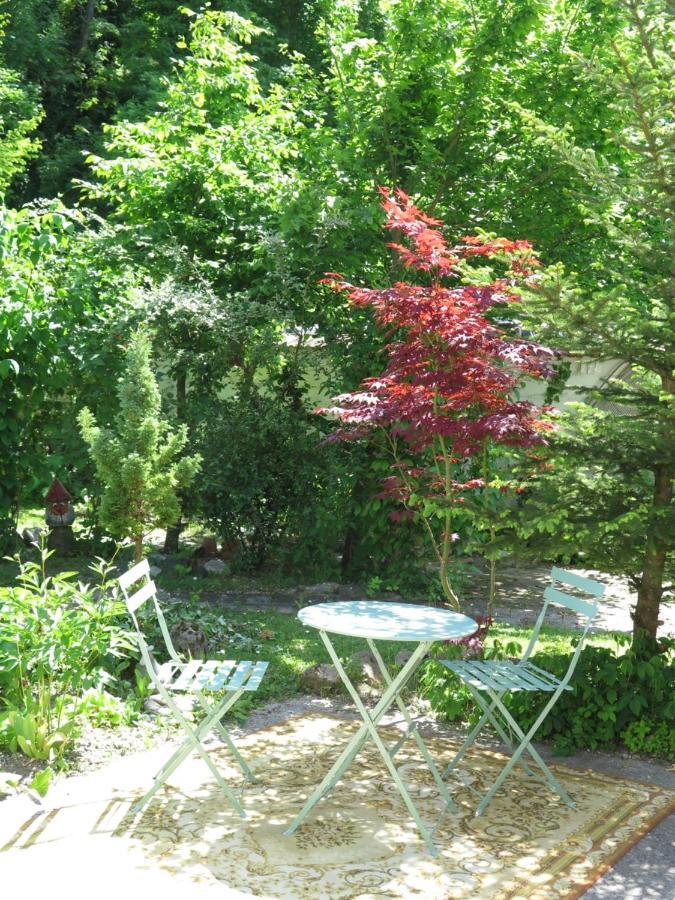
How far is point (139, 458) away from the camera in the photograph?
680cm

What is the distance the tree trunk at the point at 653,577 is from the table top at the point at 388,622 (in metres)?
1.47

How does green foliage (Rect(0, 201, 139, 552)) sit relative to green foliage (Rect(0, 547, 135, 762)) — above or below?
above

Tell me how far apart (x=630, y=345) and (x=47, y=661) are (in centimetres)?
361

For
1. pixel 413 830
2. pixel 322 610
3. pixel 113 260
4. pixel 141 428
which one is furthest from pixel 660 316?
pixel 113 260

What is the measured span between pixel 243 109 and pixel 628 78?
7.70 m

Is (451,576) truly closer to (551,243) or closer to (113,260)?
(551,243)

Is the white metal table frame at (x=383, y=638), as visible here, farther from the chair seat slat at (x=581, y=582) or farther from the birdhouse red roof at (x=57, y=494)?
the birdhouse red roof at (x=57, y=494)

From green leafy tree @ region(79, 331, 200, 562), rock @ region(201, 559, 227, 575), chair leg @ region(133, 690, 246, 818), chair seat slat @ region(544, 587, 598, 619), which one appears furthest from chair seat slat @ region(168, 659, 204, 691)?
rock @ region(201, 559, 227, 575)

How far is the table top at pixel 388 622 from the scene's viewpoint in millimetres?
4293

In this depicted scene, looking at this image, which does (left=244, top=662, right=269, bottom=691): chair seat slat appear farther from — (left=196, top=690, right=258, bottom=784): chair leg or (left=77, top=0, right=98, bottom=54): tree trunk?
(left=77, top=0, right=98, bottom=54): tree trunk

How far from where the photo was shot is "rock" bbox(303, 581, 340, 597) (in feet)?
31.3

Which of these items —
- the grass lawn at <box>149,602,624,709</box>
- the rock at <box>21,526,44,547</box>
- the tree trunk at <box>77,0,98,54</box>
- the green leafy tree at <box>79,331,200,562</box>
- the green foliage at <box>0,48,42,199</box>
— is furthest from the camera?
the tree trunk at <box>77,0,98,54</box>

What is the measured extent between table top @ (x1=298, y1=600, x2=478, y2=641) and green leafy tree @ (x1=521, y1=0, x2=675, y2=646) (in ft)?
3.04

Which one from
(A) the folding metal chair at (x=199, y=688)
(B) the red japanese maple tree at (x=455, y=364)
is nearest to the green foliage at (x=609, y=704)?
(B) the red japanese maple tree at (x=455, y=364)
